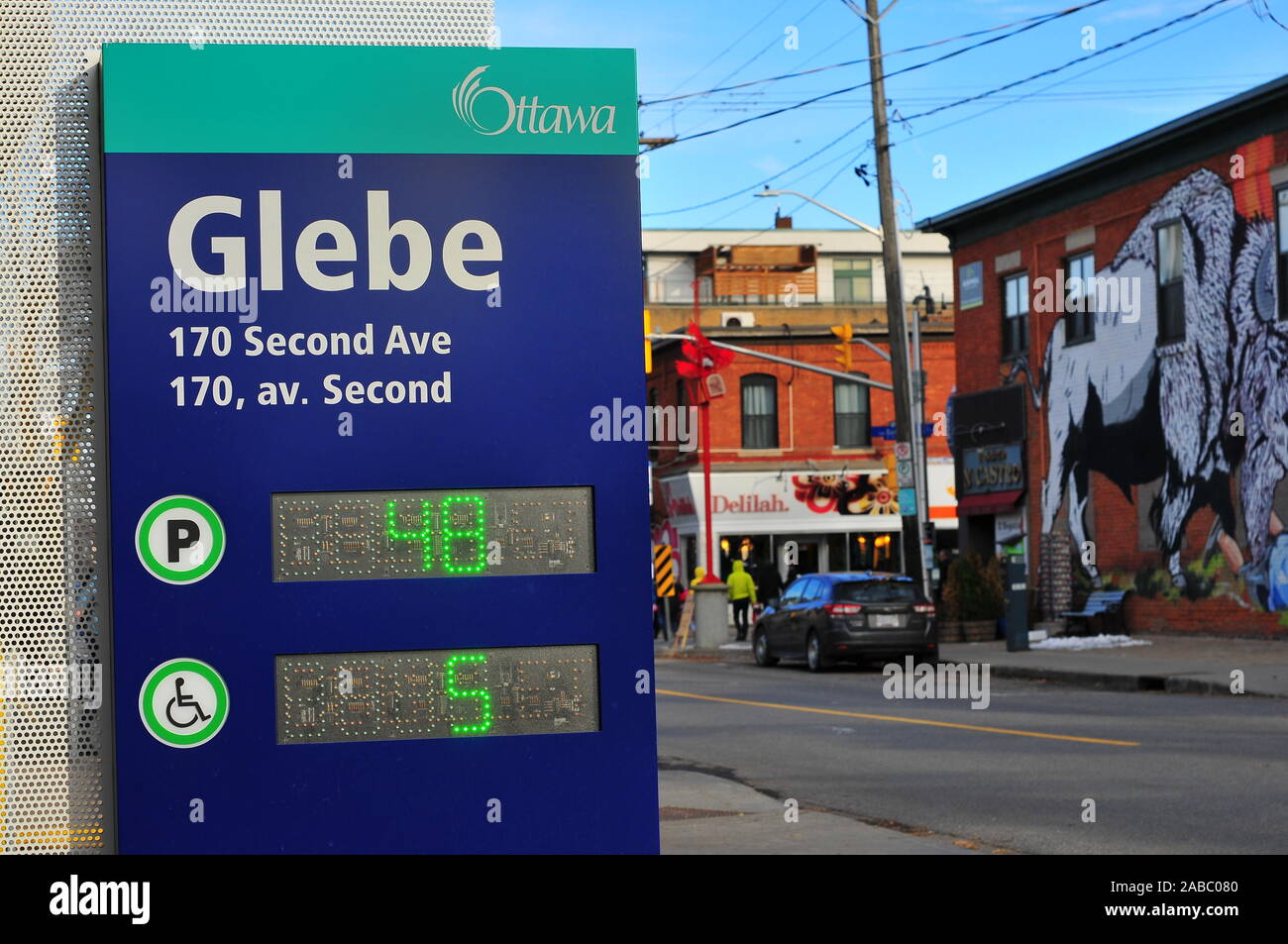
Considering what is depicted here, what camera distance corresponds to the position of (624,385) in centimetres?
530

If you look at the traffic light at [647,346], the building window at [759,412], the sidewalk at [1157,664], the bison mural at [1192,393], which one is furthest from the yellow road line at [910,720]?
the building window at [759,412]

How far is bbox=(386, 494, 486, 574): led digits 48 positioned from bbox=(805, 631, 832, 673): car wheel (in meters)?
22.5

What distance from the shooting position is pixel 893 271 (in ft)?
98.9

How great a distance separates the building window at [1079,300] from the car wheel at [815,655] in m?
9.15

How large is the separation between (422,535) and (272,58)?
1477 millimetres

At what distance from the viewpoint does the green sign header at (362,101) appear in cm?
514

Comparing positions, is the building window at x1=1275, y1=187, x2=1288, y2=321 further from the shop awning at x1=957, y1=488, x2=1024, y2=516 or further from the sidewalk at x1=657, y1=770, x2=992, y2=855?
the sidewalk at x1=657, y1=770, x2=992, y2=855

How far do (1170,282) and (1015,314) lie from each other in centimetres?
555

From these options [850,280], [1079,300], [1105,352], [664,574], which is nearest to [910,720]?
[1105,352]

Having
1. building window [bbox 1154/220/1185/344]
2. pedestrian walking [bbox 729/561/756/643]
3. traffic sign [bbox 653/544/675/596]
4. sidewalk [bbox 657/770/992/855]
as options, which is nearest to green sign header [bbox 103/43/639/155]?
sidewalk [bbox 657/770/992/855]

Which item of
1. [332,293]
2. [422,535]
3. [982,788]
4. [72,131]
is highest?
[72,131]

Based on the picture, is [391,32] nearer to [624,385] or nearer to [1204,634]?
[624,385]

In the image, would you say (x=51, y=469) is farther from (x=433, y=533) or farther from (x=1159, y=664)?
(x=1159, y=664)
